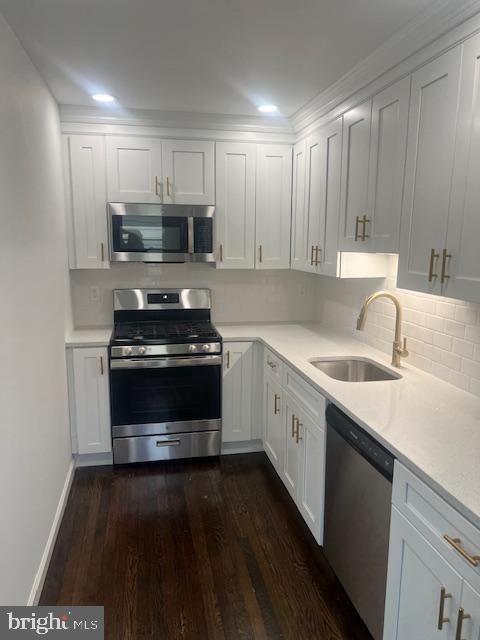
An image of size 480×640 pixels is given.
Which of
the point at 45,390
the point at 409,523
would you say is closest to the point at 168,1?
the point at 45,390

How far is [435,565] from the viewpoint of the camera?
50.5 inches

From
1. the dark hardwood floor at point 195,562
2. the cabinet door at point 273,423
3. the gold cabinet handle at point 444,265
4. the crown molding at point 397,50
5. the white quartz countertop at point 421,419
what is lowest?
the dark hardwood floor at point 195,562

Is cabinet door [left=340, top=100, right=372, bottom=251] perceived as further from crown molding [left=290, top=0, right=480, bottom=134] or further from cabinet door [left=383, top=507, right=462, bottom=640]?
cabinet door [left=383, top=507, right=462, bottom=640]

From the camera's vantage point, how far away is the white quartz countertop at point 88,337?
2969 mm

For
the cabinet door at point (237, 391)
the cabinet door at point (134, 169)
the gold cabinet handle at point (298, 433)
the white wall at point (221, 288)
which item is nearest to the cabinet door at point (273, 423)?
the cabinet door at point (237, 391)

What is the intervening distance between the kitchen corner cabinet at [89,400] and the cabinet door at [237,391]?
820mm

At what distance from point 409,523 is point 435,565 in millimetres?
145

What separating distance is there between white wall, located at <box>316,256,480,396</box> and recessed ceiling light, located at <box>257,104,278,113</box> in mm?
1269

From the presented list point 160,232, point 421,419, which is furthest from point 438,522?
point 160,232

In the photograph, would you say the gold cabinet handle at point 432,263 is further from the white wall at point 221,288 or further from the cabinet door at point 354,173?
the white wall at point 221,288

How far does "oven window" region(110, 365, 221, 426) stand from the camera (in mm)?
3037

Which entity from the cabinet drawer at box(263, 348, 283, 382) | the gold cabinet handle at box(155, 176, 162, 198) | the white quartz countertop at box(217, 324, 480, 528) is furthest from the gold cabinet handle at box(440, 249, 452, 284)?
the gold cabinet handle at box(155, 176, 162, 198)

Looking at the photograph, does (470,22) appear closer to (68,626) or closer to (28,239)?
(28,239)

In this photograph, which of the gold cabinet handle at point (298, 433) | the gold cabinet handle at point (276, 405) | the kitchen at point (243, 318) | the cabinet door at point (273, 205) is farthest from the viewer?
the cabinet door at point (273, 205)
